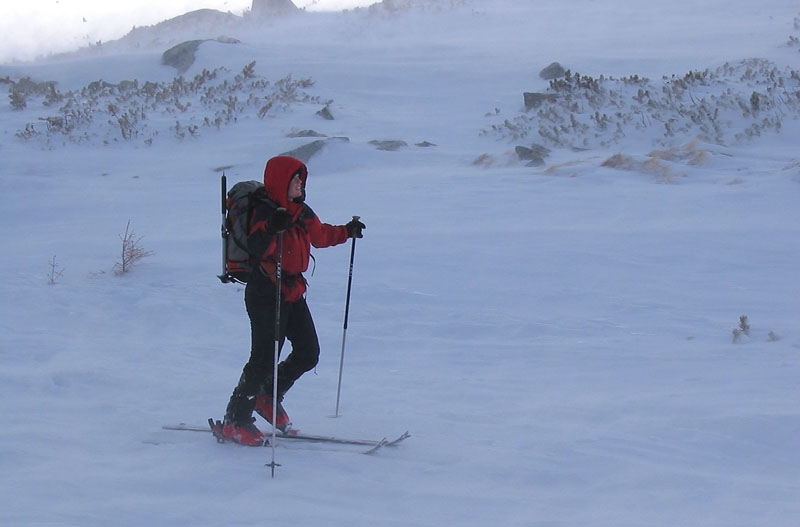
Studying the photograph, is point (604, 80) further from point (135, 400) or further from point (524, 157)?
point (135, 400)

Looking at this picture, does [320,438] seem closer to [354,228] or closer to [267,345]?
[267,345]

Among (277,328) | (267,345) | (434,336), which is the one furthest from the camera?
(434,336)

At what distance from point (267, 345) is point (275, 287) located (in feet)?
1.20

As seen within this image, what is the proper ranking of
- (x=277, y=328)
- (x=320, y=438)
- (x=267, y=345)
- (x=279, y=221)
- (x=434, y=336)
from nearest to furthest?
(x=279, y=221)
(x=277, y=328)
(x=267, y=345)
(x=320, y=438)
(x=434, y=336)

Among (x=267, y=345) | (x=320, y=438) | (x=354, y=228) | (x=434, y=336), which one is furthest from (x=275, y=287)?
(x=434, y=336)

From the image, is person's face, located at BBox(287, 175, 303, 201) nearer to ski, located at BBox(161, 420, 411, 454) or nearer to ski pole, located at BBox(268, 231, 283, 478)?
ski pole, located at BBox(268, 231, 283, 478)

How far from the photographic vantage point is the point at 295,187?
4.84m

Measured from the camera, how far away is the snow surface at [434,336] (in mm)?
4445

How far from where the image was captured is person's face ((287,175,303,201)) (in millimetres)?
4809

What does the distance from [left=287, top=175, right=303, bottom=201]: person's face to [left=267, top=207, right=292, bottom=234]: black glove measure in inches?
7.8

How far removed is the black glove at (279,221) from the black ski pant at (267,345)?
0.37m

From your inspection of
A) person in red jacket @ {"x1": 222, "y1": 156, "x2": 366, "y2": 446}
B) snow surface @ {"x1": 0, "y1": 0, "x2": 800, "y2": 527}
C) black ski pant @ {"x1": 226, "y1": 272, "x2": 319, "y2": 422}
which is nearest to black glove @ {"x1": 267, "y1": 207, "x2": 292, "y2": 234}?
person in red jacket @ {"x1": 222, "y1": 156, "x2": 366, "y2": 446}

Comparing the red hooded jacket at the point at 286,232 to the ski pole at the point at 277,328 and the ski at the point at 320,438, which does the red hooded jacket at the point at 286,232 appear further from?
the ski at the point at 320,438

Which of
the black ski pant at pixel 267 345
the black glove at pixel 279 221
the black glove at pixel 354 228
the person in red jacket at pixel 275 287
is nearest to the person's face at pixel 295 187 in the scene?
the person in red jacket at pixel 275 287
